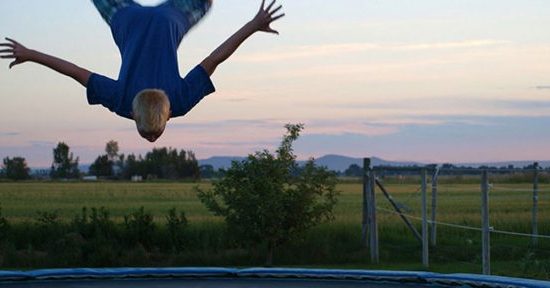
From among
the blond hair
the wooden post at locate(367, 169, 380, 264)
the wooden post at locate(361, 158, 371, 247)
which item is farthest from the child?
the wooden post at locate(361, 158, 371, 247)

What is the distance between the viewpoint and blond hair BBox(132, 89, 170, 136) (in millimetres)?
4477

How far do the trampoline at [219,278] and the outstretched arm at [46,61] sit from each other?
2.89m

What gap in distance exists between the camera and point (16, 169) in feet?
155

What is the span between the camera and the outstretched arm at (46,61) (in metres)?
5.05

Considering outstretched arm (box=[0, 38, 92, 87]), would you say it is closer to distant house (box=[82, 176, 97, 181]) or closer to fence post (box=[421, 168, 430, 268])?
fence post (box=[421, 168, 430, 268])

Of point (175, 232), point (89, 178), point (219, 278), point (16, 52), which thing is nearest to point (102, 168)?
point (89, 178)

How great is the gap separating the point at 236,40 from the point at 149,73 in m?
0.50

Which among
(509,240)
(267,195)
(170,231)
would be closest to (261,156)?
(267,195)

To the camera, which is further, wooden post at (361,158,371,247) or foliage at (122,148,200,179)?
foliage at (122,148,200,179)

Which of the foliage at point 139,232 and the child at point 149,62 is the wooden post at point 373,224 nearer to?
the foliage at point 139,232

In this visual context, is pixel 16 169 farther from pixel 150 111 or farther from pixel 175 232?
pixel 150 111

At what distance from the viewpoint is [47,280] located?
788 cm

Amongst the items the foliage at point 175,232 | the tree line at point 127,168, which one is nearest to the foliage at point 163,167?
the tree line at point 127,168

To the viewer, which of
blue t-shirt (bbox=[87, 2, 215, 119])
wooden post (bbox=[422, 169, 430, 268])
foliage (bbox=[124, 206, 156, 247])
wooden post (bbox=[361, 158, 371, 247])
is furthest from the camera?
wooden post (bbox=[361, 158, 371, 247])
